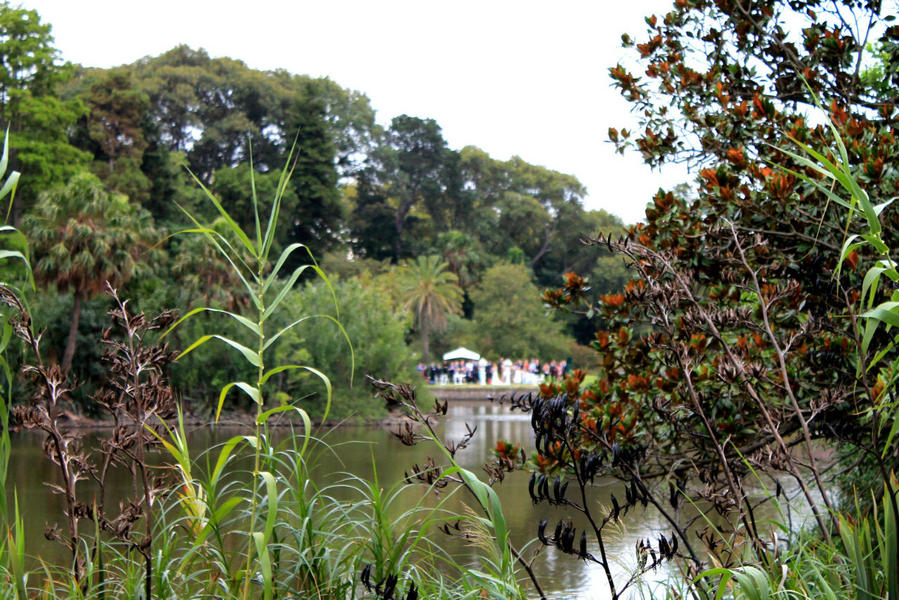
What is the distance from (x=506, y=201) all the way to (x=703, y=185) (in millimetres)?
51106

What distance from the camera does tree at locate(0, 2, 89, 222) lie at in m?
28.3

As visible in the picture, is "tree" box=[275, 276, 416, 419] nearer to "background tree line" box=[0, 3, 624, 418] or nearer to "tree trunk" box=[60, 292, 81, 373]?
"background tree line" box=[0, 3, 624, 418]

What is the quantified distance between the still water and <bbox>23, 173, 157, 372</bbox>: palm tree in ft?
13.9

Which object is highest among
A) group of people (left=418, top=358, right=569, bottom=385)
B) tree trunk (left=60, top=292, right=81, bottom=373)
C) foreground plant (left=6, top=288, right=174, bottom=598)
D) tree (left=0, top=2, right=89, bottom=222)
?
tree (left=0, top=2, right=89, bottom=222)

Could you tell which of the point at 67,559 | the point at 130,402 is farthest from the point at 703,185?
the point at 67,559

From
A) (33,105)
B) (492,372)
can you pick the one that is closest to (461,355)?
(492,372)

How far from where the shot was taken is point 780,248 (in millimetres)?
4609

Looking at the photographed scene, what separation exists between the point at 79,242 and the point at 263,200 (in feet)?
57.8

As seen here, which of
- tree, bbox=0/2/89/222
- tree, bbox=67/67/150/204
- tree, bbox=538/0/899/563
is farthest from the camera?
tree, bbox=67/67/150/204

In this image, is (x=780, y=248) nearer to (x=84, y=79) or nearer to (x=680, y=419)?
(x=680, y=419)

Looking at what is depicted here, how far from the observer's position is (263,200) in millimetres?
39500

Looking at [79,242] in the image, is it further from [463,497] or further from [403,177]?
[403,177]

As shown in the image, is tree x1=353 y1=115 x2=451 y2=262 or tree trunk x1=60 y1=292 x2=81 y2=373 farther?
tree x1=353 y1=115 x2=451 y2=262

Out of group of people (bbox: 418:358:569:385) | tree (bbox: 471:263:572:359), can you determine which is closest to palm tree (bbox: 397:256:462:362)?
tree (bbox: 471:263:572:359)
